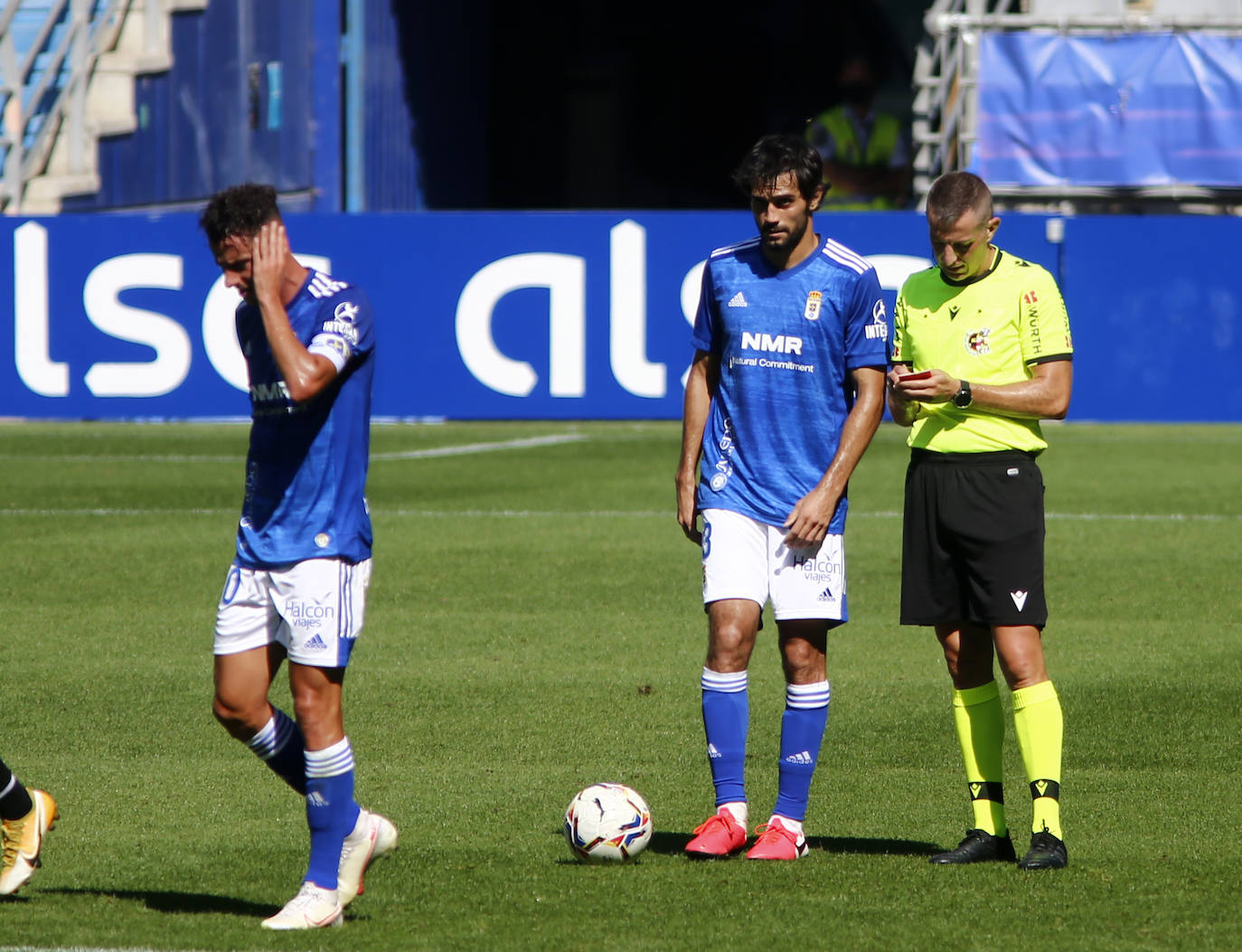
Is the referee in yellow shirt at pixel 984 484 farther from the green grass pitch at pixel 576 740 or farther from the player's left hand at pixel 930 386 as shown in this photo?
the green grass pitch at pixel 576 740

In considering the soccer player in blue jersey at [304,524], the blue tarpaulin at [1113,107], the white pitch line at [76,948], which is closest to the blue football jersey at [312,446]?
the soccer player in blue jersey at [304,524]

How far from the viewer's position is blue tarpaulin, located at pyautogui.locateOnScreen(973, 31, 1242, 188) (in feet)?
69.9

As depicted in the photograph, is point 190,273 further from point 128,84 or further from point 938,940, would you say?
point 938,940

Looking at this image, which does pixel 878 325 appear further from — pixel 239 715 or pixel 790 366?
pixel 239 715

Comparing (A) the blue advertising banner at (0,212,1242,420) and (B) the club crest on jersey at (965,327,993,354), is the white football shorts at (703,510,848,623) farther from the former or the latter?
(A) the blue advertising banner at (0,212,1242,420)

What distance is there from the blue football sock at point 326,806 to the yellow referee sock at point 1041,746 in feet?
6.54

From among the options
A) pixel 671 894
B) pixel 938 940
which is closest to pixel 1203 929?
pixel 938 940

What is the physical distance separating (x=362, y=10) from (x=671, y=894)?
22.3 meters

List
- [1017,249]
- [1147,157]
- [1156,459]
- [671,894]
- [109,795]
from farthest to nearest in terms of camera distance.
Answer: [1147,157]
[1017,249]
[1156,459]
[109,795]
[671,894]

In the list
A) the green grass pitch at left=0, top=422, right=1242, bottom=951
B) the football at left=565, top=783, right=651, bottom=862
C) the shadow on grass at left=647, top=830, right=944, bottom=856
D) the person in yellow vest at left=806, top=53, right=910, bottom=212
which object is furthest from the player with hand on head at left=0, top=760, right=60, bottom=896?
the person in yellow vest at left=806, top=53, right=910, bottom=212

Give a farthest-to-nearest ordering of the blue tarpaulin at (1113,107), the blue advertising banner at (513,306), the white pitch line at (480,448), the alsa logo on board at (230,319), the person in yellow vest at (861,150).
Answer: the person in yellow vest at (861,150)
the blue tarpaulin at (1113,107)
the alsa logo on board at (230,319)
the blue advertising banner at (513,306)
the white pitch line at (480,448)

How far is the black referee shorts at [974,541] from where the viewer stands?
5.41 m

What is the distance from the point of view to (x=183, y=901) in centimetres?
507

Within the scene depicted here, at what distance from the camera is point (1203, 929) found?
4809mm
